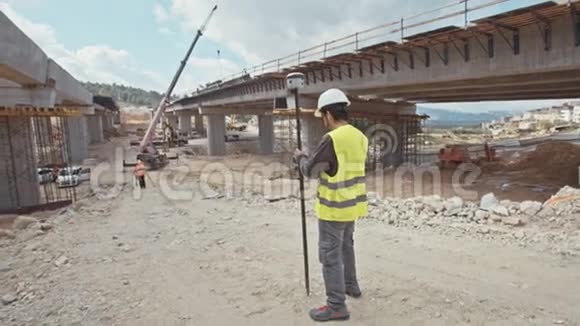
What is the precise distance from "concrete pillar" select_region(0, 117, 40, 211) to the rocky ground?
552 centimetres

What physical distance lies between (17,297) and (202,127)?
233ft

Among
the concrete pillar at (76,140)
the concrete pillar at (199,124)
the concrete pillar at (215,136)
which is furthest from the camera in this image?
the concrete pillar at (199,124)

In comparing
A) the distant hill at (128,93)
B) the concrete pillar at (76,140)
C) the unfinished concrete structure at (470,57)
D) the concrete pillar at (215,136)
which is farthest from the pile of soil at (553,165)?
the distant hill at (128,93)

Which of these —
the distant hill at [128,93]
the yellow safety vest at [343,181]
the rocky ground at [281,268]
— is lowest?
the rocky ground at [281,268]

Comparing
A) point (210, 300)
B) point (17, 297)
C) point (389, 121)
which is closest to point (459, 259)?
point (210, 300)

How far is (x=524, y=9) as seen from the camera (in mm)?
7980

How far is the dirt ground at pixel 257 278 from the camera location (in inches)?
128

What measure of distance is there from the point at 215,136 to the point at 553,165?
2655cm

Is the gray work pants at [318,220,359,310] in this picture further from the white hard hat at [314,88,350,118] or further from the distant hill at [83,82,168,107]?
the distant hill at [83,82,168,107]

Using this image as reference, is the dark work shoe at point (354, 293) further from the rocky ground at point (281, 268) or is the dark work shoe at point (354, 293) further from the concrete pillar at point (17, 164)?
the concrete pillar at point (17, 164)

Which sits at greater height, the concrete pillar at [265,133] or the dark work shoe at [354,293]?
the concrete pillar at [265,133]

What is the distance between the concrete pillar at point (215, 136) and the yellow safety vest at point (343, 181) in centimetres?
3092

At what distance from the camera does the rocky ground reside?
329 cm

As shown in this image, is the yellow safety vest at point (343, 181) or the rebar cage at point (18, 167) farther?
the rebar cage at point (18, 167)
